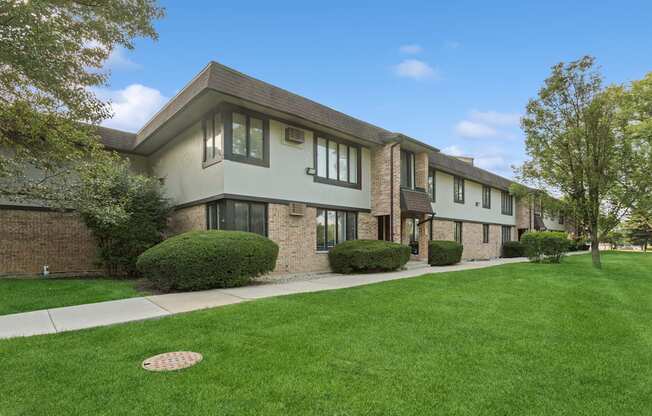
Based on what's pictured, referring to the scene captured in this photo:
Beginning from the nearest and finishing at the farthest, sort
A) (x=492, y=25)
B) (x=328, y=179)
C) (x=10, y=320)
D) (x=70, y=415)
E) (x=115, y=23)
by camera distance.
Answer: (x=70, y=415), (x=10, y=320), (x=115, y=23), (x=492, y=25), (x=328, y=179)

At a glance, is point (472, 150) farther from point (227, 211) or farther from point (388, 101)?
point (227, 211)

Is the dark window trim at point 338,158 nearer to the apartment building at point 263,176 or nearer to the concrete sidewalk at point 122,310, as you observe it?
the apartment building at point 263,176

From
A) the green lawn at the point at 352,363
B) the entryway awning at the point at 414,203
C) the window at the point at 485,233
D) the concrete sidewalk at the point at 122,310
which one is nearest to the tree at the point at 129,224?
the concrete sidewalk at the point at 122,310

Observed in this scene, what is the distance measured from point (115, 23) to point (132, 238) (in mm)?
6494

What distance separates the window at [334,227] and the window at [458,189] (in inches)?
358

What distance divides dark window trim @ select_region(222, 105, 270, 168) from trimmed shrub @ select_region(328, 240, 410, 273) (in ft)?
13.5

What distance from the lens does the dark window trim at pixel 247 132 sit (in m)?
10.5

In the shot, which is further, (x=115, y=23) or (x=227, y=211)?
(x=227, y=211)

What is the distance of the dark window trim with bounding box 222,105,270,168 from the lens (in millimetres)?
10531

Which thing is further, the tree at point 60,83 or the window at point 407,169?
the window at point 407,169

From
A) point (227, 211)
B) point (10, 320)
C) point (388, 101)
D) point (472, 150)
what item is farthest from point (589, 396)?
point (472, 150)

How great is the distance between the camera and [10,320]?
590cm

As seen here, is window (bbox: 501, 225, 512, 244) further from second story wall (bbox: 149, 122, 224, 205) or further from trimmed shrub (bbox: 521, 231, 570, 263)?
second story wall (bbox: 149, 122, 224, 205)

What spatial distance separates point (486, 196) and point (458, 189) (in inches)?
161
